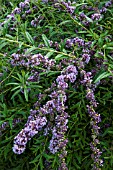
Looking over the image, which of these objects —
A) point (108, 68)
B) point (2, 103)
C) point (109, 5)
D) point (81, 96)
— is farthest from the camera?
point (109, 5)

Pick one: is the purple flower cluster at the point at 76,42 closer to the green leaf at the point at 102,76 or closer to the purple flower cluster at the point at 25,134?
the green leaf at the point at 102,76

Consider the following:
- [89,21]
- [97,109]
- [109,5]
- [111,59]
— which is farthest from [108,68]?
[109,5]

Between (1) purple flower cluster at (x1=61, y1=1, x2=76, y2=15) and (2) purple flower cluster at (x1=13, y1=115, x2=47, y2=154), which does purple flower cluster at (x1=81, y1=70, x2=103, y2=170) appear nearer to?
(2) purple flower cluster at (x1=13, y1=115, x2=47, y2=154)

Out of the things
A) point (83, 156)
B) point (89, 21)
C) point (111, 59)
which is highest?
point (89, 21)

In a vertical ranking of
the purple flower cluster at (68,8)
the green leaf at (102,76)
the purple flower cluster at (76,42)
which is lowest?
the green leaf at (102,76)

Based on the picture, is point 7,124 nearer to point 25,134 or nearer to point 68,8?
point 25,134

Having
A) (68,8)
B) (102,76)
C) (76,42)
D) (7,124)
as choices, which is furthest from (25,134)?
(68,8)

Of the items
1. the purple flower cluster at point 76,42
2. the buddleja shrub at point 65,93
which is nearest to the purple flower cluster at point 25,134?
the buddleja shrub at point 65,93

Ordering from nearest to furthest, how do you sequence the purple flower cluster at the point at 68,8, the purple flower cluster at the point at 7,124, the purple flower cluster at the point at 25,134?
the purple flower cluster at the point at 25,134 → the purple flower cluster at the point at 7,124 → the purple flower cluster at the point at 68,8

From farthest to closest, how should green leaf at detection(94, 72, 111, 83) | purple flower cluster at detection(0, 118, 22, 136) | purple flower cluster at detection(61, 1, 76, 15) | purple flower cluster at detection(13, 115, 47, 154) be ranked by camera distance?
purple flower cluster at detection(61, 1, 76, 15) < purple flower cluster at detection(0, 118, 22, 136) < green leaf at detection(94, 72, 111, 83) < purple flower cluster at detection(13, 115, 47, 154)

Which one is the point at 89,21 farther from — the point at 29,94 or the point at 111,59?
the point at 29,94

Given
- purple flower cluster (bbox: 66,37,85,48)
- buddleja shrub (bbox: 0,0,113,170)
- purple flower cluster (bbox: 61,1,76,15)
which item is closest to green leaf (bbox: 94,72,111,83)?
buddleja shrub (bbox: 0,0,113,170)
